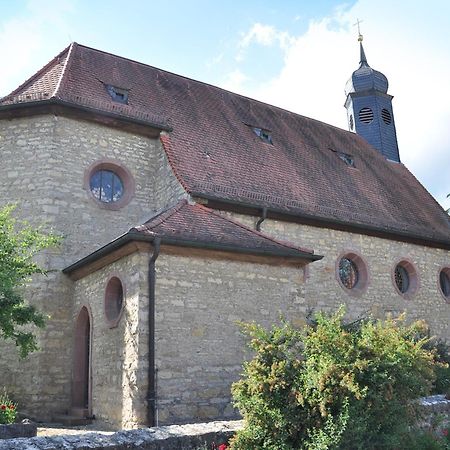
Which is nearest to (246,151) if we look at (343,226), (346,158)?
(343,226)

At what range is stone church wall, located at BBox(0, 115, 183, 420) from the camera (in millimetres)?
10047

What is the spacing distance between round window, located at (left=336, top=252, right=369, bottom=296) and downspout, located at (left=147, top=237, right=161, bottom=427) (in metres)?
5.78

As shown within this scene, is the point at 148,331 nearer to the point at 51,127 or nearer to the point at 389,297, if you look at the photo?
the point at 51,127

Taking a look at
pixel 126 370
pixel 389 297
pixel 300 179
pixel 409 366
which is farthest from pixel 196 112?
pixel 409 366

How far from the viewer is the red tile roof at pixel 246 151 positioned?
1195 centimetres

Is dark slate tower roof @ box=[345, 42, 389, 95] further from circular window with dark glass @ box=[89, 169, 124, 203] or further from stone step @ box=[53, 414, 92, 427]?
stone step @ box=[53, 414, 92, 427]

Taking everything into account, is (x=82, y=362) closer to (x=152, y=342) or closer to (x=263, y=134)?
(x=152, y=342)

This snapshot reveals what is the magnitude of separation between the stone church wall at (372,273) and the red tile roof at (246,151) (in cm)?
37

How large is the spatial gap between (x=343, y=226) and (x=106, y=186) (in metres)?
5.76

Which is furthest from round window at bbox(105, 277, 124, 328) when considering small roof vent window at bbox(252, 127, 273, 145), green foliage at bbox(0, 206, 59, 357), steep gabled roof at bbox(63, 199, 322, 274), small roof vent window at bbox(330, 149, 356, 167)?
small roof vent window at bbox(330, 149, 356, 167)

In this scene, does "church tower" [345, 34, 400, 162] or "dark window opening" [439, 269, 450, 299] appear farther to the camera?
"church tower" [345, 34, 400, 162]

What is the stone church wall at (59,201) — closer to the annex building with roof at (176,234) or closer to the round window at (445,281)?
the annex building with roof at (176,234)

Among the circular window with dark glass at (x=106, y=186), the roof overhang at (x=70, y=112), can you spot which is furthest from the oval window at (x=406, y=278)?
the roof overhang at (x=70, y=112)

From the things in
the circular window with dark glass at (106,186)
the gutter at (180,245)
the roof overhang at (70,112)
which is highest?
the roof overhang at (70,112)
